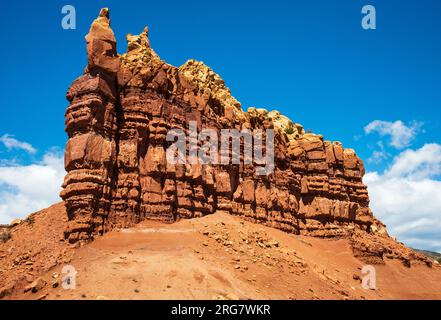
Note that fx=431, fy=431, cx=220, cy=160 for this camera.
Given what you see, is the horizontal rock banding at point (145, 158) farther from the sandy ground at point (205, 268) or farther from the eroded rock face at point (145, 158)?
the sandy ground at point (205, 268)

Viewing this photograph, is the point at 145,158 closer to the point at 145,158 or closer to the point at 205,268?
the point at 145,158

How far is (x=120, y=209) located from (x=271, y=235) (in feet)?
44.6

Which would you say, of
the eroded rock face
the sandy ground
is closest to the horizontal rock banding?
Result: the eroded rock face

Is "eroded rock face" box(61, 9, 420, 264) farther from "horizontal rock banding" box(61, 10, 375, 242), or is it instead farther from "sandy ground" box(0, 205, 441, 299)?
"sandy ground" box(0, 205, 441, 299)

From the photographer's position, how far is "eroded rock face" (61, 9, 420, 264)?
26.5 m

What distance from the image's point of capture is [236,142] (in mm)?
38219

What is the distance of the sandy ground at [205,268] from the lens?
2053 cm

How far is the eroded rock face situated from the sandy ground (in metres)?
1.52

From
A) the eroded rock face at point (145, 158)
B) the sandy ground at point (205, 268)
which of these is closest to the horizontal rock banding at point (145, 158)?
the eroded rock face at point (145, 158)

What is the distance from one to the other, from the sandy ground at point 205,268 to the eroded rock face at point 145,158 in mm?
1519

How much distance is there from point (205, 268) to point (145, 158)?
986cm

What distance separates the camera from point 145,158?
29.7 m
